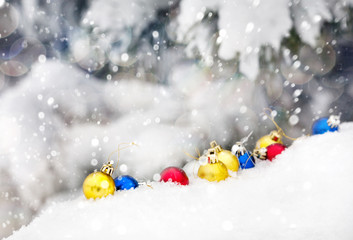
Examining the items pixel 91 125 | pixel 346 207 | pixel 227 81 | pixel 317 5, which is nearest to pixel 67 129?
pixel 91 125

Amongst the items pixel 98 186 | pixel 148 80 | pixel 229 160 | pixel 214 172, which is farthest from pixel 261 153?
pixel 98 186

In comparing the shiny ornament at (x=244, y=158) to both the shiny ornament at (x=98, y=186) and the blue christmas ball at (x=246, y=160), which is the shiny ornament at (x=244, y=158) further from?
the shiny ornament at (x=98, y=186)

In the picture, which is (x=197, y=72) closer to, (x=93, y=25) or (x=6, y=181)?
(x=93, y=25)

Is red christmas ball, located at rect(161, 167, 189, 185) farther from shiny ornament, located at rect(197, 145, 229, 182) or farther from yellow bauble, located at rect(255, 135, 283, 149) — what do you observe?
yellow bauble, located at rect(255, 135, 283, 149)

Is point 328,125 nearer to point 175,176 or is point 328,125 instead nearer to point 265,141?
point 265,141

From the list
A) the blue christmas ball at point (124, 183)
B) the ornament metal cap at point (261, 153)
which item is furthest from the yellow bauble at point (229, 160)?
the blue christmas ball at point (124, 183)

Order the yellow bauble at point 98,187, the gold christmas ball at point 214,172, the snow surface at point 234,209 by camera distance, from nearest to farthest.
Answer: the snow surface at point 234,209 < the yellow bauble at point 98,187 < the gold christmas ball at point 214,172
